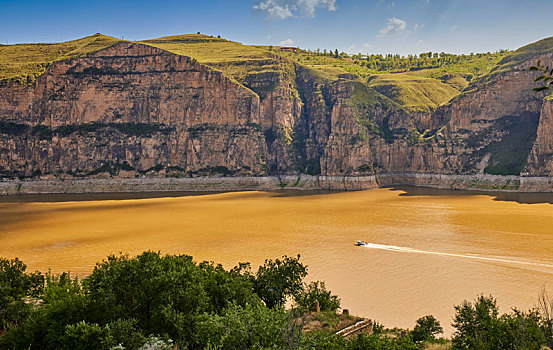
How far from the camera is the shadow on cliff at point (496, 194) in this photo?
81369mm

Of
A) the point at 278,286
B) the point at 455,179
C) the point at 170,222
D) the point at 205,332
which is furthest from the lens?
the point at 455,179

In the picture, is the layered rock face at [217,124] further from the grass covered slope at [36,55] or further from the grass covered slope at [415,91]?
the grass covered slope at [36,55]

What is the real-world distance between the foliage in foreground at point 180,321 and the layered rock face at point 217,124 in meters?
103

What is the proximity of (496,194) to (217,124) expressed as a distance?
288 feet

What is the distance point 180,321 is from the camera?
59.6 feet

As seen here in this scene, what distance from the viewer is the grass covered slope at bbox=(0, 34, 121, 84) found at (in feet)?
449

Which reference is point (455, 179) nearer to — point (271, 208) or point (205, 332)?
point (271, 208)

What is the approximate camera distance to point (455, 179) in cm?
11312

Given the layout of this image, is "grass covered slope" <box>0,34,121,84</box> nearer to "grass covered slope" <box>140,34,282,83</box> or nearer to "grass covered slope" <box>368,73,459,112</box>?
"grass covered slope" <box>140,34,282,83</box>

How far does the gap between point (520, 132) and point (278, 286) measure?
11379 centimetres

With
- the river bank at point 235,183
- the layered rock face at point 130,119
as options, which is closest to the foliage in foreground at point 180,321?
the river bank at point 235,183

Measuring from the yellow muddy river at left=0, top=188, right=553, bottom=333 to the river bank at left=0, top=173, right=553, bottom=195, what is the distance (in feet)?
71.8

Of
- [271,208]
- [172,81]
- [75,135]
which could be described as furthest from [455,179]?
[75,135]

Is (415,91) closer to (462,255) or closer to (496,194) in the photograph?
(496,194)
